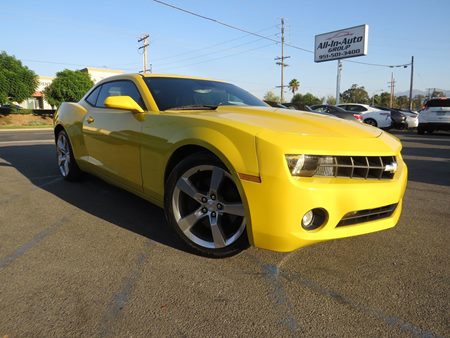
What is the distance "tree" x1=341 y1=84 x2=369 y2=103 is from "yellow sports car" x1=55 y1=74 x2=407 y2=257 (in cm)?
9736

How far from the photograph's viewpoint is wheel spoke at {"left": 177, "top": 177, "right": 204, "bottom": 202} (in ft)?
8.70

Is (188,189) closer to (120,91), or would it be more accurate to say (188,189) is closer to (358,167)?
(358,167)

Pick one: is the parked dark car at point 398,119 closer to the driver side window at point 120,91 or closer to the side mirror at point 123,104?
the driver side window at point 120,91

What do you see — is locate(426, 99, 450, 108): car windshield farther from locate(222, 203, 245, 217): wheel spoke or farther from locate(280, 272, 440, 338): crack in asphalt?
locate(222, 203, 245, 217): wheel spoke

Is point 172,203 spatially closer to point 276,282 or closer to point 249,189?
point 249,189

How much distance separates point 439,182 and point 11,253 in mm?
Answer: 5444

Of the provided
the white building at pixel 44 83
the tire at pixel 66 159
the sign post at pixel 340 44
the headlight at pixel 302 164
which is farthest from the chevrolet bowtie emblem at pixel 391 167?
the white building at pixel 44 83

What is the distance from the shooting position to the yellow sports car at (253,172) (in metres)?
2.19

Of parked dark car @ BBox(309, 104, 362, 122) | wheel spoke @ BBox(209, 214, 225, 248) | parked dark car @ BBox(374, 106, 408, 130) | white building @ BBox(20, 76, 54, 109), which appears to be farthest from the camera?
white building @ BBox(20, 76, 54, 109)

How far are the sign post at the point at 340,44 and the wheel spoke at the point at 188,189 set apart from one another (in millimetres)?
32460

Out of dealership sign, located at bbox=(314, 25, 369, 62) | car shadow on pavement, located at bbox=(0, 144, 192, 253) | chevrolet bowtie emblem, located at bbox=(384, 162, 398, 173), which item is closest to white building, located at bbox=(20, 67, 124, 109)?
dealership sign, located at bbox=(314, 25, 369, 62)

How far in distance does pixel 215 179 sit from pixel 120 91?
1.97 m

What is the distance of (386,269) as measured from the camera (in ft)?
8.30

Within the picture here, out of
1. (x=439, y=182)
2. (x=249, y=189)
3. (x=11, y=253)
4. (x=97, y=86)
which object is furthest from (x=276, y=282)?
(x=439, y=182)
